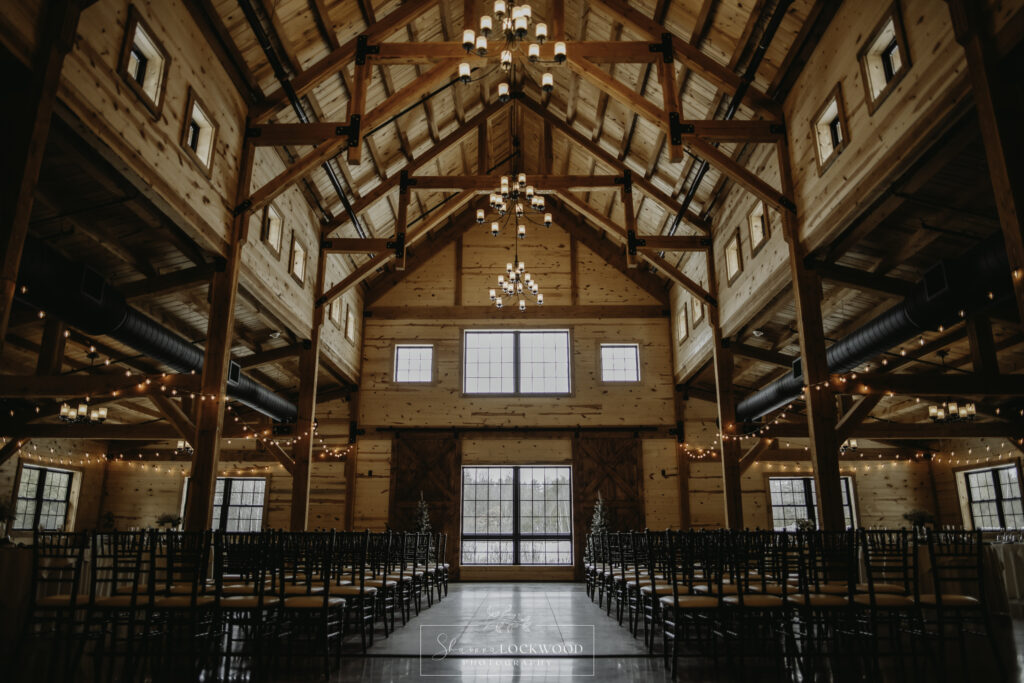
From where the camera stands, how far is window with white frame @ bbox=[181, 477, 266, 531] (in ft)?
48.6

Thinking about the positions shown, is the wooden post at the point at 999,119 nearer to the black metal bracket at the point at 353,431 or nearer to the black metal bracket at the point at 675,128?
the black metal bracket at the point at 675,128

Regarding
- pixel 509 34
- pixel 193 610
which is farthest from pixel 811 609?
pixel 509 34

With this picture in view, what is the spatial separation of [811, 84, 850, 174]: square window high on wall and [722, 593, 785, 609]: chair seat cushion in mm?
4845

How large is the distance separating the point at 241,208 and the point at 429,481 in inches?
304

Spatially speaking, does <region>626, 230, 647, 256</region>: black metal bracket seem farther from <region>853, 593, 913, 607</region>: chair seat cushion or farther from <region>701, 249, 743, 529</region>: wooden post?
<region>853, 593, 913, 607</region>: chair seat cushion

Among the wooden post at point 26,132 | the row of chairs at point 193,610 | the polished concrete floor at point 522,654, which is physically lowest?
the polished concrete floor at point 522,654

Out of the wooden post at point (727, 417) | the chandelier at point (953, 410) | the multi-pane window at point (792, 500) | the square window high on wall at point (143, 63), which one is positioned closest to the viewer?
the square window high on wall at point (143, 63)

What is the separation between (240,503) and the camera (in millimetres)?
14875

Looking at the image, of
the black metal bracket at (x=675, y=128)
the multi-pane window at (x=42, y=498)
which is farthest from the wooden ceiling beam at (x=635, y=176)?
the multi-pane window at (x=42, y=498)

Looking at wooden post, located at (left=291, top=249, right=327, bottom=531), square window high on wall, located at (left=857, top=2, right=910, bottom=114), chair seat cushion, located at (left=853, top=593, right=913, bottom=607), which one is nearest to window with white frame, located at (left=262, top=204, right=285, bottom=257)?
wooden post, located at (left=291, top=249, right=327, bottom=531)

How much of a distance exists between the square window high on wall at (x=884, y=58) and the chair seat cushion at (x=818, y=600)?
4.58m

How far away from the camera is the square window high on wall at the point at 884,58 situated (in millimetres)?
5934

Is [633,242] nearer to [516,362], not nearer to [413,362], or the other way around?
[516,362]

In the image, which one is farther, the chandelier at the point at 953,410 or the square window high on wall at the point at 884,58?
the chandelier at the point at 953,410
